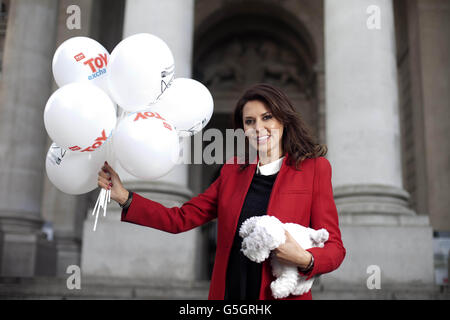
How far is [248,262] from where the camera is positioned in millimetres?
3332

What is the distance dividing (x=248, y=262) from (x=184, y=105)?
1772 millimetres

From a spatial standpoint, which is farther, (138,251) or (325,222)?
(138,251)

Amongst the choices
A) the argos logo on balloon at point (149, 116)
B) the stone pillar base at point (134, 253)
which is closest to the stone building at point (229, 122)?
the stone pillar base at point (134, 253)

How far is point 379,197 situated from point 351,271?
1621 millimetres

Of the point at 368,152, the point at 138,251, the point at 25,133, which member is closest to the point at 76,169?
the point at 138,251

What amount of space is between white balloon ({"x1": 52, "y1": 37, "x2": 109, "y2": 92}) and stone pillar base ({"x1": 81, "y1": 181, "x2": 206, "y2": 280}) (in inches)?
212

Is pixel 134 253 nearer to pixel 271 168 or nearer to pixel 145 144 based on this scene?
pixel 145 144

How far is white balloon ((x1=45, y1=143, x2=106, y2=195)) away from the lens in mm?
4227

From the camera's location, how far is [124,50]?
13.8ft

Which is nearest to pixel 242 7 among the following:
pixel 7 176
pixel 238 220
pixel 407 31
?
pixel 407 31

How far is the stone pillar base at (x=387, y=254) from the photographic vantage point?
9445 mm

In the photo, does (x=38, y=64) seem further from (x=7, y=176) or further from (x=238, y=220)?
(x=238, y=220)

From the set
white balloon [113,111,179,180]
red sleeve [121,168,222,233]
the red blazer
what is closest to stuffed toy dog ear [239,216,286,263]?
the red blazer

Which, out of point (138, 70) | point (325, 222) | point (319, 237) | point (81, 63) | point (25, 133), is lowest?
point (319, 237)
